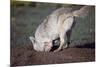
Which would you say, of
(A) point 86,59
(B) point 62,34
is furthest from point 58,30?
(A) point 86,59

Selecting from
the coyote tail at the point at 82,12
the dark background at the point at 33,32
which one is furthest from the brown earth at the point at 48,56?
the coyote tail at the point at 82,12

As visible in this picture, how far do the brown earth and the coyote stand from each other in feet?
0.24

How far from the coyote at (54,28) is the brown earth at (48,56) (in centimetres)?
7

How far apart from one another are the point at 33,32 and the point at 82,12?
2.46ft

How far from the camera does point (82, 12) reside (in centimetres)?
241

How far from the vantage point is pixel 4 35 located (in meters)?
2.11

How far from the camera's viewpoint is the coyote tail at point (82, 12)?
2385 millimetres

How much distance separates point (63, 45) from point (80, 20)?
43 cm

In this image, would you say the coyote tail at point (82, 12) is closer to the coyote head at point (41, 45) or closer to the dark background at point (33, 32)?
the dark background at point (33, 32)

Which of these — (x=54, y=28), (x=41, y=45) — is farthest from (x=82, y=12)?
(x=41, y=45)

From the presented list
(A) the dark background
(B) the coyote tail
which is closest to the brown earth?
(A) the dark background

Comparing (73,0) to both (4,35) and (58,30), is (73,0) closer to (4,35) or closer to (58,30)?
(58,30)

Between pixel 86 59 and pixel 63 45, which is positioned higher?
pixel 63 45

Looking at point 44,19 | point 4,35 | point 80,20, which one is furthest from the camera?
point 80,20
